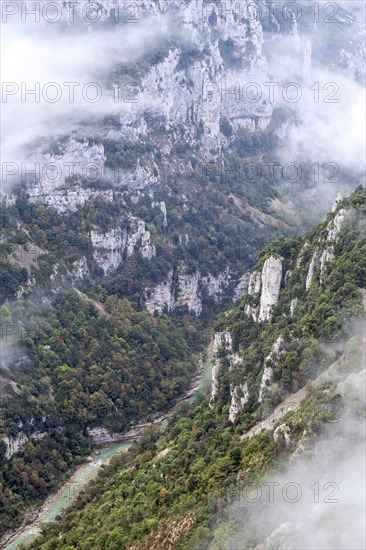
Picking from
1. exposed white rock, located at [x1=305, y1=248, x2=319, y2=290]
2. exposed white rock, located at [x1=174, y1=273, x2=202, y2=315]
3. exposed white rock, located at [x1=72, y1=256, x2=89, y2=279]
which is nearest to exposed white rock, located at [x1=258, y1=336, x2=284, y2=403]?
exposed white rock, located at [x1=305, y1=248, x2=319, y2=290]

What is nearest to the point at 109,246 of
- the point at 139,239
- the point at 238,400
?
the point at 139,239

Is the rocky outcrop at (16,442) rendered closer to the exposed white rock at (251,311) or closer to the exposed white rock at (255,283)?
the exposed white rock at (251,311)

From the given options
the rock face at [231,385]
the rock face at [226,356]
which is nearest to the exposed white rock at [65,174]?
the rock face at [231,385]

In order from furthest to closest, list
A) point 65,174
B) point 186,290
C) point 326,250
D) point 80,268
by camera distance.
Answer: point 186,290 → point 65,174 → point 80,268 → point 326,250

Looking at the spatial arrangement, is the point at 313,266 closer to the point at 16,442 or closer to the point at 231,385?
the point at 231,385

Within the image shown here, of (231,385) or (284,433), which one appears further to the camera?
(231,385)

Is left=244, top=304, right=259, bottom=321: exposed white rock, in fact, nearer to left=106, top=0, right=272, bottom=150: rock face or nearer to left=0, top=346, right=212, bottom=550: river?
left=0, top=346, right=212, bottom=550: river
